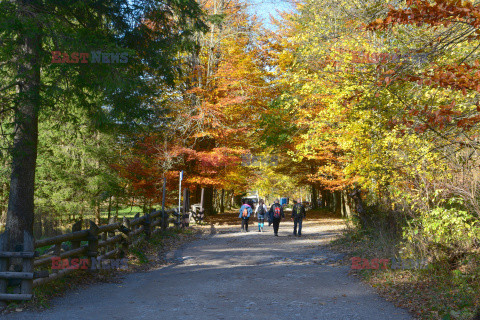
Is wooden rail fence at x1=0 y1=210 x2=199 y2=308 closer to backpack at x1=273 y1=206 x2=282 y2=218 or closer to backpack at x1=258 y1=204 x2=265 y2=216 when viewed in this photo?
backpack at x1=273 y1=206 x2=282 y2=218

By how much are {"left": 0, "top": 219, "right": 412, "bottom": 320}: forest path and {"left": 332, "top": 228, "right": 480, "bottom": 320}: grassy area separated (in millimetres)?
283

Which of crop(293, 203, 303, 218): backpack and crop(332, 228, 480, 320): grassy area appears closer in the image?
crop(332, 228, 480, 320): grassy area

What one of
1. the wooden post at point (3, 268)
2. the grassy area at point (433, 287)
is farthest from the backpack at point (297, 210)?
the wooden post at point (3, 268)

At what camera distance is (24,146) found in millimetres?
8602

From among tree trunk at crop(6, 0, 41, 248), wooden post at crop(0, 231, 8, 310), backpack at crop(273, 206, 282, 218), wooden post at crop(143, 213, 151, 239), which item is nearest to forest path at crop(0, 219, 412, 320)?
wooden post at crop(0, 231, 8, 310)

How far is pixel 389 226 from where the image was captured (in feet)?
42.1

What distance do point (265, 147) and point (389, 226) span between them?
1753cm

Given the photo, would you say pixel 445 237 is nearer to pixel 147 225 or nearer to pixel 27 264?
pixel 27 264

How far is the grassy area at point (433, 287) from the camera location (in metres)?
6.34

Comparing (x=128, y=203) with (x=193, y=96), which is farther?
(x=128, y=203)

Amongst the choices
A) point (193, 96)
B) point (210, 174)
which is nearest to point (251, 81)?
point (193, 96)

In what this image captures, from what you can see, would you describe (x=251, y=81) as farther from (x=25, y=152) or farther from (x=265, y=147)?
(x=25, y=152)

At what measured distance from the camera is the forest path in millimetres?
6766

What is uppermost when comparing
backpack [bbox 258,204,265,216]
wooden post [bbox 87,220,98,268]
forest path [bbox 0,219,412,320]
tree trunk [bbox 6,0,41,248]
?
tree trunk [bbox 6,0,41,248]
